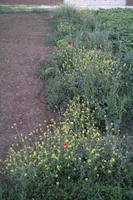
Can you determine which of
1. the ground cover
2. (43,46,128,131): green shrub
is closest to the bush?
the ground cover

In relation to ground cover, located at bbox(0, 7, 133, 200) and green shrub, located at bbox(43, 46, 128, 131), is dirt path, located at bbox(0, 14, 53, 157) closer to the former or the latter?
ground cover, located at bbox(0, 7, 133, 200)

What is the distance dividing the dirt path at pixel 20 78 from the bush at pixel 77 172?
0.80 m

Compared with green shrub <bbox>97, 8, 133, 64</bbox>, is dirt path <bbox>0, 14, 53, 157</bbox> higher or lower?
lower

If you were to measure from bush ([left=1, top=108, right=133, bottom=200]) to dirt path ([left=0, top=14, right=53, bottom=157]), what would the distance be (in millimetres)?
798

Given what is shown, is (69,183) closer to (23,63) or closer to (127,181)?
(127,181)

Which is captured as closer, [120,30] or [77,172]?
[77,172]

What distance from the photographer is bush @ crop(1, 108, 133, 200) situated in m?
3.09

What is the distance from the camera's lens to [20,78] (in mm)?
5988

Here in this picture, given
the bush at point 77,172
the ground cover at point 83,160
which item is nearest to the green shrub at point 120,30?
the ground cover at point 83,160

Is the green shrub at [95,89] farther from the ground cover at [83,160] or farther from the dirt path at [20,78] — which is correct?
the dirt path at [20,78]

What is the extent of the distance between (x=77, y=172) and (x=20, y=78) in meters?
3.12

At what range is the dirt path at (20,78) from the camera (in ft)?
15.1

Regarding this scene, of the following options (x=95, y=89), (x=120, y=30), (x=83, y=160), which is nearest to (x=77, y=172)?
(x=83, y=160)

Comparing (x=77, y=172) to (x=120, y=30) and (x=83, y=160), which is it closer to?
(x=83, y=160)
